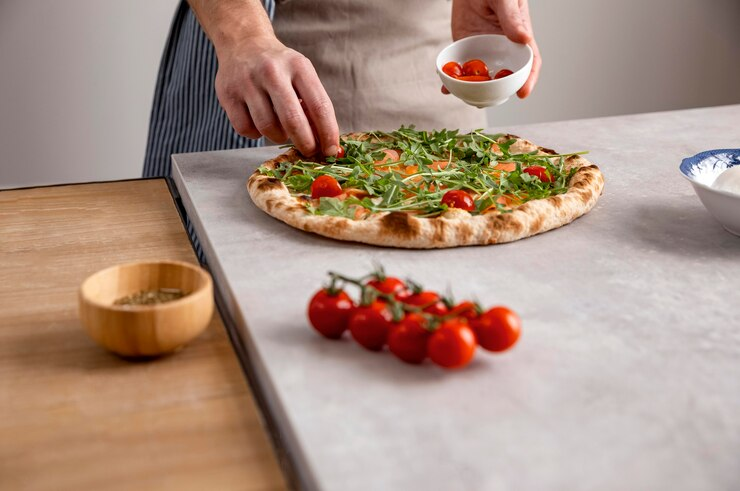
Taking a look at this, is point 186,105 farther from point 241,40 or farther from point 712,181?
point 712,181

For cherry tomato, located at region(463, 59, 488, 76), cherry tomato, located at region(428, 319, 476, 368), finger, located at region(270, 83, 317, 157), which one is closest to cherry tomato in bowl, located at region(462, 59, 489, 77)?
cherry tomato, located at region(463, 59, 488, 76)

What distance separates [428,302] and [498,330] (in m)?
0.09

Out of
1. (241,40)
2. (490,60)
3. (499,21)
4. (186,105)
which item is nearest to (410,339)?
(241,40)

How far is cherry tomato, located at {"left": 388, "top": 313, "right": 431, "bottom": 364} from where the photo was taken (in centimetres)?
97

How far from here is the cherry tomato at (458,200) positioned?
4.73 feet

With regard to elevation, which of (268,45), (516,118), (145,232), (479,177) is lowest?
(516,118)

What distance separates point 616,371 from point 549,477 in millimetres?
231

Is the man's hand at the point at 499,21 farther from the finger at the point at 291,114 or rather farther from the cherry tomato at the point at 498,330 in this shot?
the cherry tomato at the point at 498,330

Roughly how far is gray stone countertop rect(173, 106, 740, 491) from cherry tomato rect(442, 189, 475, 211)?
110 millimetres

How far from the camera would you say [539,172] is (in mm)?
1617

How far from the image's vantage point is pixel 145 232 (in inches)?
60.2

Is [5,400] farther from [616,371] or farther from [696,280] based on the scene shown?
[696,280]

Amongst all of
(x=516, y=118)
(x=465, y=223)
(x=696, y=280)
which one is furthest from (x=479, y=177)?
(x=516, y=118)

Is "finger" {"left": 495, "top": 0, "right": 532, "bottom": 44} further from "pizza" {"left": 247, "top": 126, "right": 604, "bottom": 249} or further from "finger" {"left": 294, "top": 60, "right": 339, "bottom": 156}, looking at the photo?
"finger" {"left": 294, "top": 60, "right": 339, "bottom": 156}
